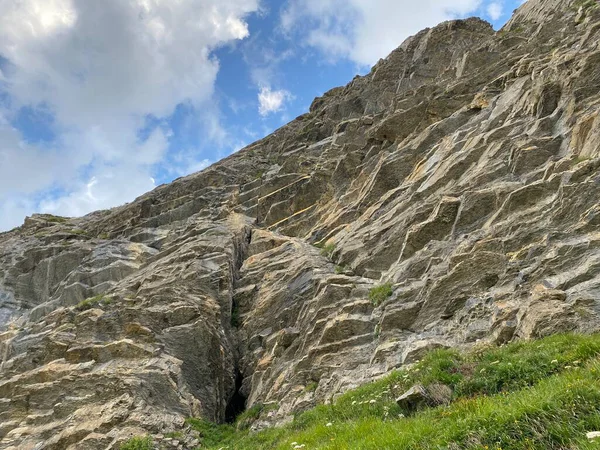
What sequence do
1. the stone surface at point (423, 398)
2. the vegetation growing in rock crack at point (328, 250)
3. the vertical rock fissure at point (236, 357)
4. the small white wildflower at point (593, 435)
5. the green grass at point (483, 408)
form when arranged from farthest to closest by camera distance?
1. the vegetation growing in rock crack at point (328, 250)
2. the vertical rock fissure at point (236, 357)
3. the stone surface at point (423, 398)
4. the green grass at point (483, 408)
5. the small white wildflower at point (593, 435)

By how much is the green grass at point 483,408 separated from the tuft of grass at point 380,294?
5.78 m

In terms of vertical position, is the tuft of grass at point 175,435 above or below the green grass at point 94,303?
below

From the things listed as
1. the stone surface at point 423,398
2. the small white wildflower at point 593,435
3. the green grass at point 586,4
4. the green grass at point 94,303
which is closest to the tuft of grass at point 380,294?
the stone surface at point 423,398

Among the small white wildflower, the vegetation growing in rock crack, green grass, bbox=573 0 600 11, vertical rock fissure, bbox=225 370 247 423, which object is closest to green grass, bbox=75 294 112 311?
vertical rock fissure, bbox=225 370 247 423

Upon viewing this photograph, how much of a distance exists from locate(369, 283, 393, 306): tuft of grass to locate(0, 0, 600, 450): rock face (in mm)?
335

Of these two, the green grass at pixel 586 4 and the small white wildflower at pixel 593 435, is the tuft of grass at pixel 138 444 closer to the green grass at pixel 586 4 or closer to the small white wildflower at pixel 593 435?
the small white wildflower at pixel 593 435

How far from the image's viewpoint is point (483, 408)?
6.94 metres

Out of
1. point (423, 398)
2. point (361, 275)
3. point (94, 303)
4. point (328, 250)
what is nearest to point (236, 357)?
point (361, 275)

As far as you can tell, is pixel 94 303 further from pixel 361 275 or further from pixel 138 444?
pixel 361 275

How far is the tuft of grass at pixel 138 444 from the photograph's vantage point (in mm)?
15020

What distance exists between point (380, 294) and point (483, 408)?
11.0 metres

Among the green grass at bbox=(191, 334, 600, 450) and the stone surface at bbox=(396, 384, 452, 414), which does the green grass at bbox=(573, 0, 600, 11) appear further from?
the stone surface at bbox=(396, 384, 452, 414)

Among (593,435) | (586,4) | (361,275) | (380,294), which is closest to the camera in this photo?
(593,435)

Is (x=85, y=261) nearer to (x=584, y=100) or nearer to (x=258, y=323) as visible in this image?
(x=258, y=323)
